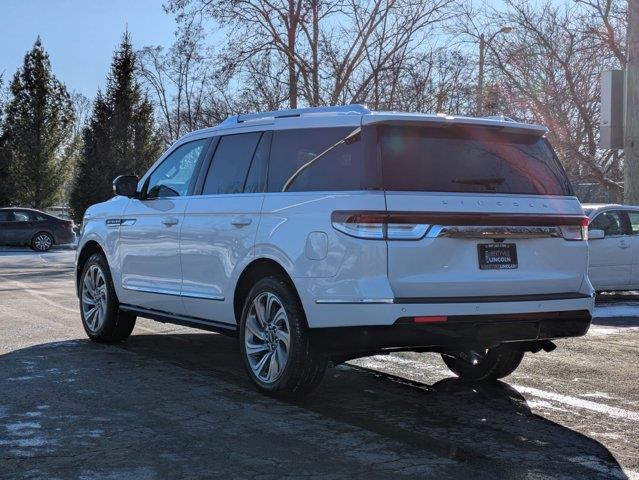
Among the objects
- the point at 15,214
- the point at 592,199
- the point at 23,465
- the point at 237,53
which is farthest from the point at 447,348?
the point at 592,199

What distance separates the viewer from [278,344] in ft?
19.2

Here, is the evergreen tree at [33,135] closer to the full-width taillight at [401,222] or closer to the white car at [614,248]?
the white car at [614,248]

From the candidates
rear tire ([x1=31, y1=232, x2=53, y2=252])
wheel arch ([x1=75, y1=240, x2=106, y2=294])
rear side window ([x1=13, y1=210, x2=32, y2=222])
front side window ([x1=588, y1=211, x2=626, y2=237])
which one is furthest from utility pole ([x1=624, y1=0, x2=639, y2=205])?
rear side window ([x1=13, y1=210, x2=32, y2=222])

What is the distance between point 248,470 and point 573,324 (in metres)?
2.55

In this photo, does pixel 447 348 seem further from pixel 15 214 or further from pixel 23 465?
pixel 15 214

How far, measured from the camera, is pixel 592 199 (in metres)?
34.0

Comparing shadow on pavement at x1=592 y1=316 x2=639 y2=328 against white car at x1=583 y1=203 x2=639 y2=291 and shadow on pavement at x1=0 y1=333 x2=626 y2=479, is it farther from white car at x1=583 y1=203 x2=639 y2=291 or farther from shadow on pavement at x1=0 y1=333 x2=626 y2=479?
shadow on pavement at x1=0 y1=333 x2=626 y2=479

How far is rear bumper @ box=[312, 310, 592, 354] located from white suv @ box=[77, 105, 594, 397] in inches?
0.4

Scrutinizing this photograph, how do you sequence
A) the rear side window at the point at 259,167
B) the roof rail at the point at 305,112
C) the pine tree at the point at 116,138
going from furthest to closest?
the pine tree at the point at 116,138 → the rear side window at the point at 259,167 → the roof rail at the point at 305,112

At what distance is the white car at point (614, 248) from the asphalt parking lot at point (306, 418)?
5399 millimetres

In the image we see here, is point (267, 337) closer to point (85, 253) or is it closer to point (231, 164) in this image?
point (231, 164)

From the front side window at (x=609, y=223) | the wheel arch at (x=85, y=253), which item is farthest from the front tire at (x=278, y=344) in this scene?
A: the front side window at (x=609, y=223)

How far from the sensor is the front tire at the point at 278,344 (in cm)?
555

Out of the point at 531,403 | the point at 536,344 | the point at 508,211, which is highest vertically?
the point at 508,211
